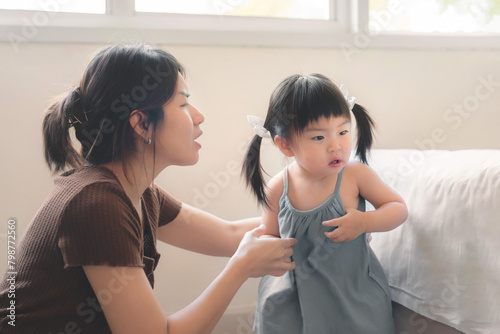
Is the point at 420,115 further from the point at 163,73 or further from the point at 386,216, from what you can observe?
the point at 163,73

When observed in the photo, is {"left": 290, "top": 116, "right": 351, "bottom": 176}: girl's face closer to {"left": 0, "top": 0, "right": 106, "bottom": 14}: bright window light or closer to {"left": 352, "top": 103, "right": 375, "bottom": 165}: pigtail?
{"left": 352, "top": 103, "right": 375, "bottom": 165}: pigtail

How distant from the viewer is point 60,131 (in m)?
1.05

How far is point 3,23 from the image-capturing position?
1580mm

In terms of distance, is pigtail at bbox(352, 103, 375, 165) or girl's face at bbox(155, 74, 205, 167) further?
pigtail at bbox(352, 103, 375, 165)

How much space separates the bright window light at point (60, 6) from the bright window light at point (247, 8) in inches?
5.4

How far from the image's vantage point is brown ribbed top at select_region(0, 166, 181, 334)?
0.92 m

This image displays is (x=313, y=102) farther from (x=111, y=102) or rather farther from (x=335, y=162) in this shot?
(x=111, y=102)

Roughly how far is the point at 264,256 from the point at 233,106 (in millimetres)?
812

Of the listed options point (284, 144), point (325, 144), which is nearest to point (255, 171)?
point (284, 144)

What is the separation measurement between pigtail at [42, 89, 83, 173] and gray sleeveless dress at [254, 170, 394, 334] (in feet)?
1.68

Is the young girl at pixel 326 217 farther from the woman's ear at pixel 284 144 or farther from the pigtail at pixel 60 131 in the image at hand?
the pigtail at pixel 60 131

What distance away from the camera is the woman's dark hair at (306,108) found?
1.09 metres

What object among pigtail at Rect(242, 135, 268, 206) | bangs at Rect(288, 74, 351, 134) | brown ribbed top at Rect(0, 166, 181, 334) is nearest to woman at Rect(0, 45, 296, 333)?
brown ribbed top at Rect(0, 166, 181, 334)

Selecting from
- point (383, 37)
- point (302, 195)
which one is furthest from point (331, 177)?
point (383, 37)
